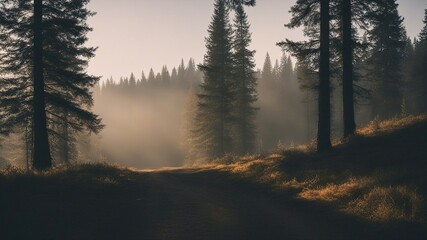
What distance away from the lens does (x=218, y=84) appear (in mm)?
36531

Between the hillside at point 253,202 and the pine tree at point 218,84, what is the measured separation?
20259 mm

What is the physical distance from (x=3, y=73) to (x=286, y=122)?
82.4 metres

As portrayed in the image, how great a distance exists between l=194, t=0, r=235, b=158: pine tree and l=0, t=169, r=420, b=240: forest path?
2359 cm

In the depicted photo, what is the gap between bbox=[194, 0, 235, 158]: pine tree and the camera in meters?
35.7

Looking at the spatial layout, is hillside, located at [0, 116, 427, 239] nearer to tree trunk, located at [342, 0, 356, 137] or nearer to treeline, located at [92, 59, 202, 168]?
tree trunk, located at [342, 0, 356, 137]

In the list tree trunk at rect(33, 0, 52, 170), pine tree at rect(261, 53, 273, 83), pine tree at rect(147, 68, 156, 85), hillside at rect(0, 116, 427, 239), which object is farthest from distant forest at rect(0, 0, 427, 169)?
pine tree at rect(147, 68, 156, 85)

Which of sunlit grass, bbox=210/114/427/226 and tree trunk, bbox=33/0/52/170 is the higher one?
tree trunk, bbox=33/0/52/170

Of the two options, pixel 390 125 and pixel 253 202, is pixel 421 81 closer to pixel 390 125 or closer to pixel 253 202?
pixel 390 125

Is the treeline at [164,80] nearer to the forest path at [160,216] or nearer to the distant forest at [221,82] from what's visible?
the distant forest at [221,82]

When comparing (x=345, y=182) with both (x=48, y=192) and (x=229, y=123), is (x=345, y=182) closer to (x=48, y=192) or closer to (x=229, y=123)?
(x=48, y=192)

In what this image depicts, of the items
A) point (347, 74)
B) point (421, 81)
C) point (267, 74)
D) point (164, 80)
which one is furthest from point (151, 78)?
point (347, 74)

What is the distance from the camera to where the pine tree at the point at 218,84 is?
35719 mm

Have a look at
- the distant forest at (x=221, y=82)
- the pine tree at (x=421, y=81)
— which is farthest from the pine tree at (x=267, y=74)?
the pine tree at (x=421, y=81)

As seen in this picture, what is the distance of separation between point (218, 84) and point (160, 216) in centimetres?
2846
